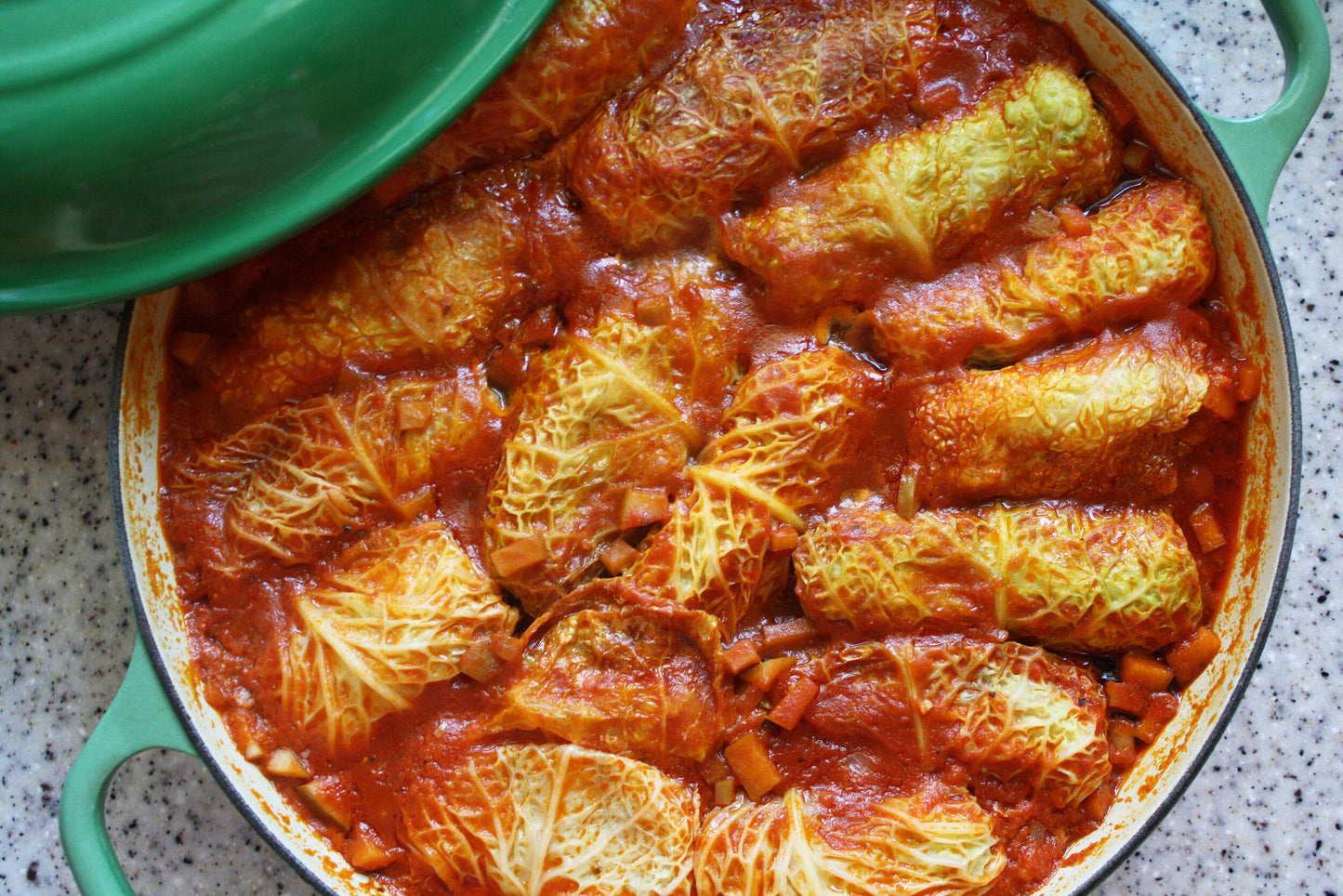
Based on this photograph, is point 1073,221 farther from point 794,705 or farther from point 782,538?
point 794,705

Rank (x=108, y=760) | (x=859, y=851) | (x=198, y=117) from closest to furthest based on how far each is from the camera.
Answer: (x=198, y=117) < (x=108, y=760) < (x=859, y=851)

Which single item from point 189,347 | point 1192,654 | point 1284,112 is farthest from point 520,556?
point 1284,112

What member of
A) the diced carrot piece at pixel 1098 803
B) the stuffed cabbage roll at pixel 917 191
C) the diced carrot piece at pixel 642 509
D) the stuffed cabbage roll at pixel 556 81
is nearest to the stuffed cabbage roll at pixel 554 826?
the diced carrot piece at pixel 642 509

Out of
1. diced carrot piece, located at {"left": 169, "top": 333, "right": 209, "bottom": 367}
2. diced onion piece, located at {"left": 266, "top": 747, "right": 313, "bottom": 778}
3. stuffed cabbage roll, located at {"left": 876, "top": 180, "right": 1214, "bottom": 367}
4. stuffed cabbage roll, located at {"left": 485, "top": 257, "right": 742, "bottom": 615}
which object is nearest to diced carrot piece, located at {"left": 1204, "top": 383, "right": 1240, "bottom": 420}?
stuffed cabbage roll, located at {"left": 876, "top": 180, "right": 1214, "bottom": 367}

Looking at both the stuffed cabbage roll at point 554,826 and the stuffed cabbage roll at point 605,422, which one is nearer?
the stuffed cabbage roll at point 554,826

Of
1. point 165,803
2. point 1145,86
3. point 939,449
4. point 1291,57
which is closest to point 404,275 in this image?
point 939,449

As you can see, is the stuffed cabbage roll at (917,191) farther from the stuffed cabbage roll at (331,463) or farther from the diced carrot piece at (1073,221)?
the stuffed cabbage roll at (331,463)
